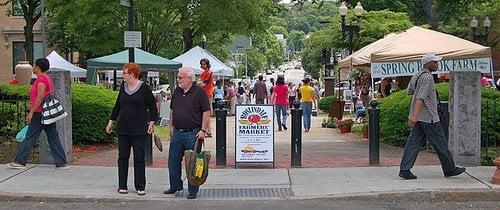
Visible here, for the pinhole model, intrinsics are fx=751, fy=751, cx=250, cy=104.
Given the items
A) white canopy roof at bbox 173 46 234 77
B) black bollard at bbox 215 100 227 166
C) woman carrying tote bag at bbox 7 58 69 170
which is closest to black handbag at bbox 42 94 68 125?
woman carrying tote bag at bbox 7 58 69 170

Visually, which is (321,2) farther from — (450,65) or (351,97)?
(450,65)

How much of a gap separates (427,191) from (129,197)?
3.66 m

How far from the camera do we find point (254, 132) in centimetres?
1155

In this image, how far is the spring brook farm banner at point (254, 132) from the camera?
11531 mm

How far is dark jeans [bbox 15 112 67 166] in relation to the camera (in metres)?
11.0

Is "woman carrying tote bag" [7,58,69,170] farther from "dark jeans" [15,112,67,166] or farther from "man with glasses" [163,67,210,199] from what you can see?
"man with glasses" [163,67,210,199]

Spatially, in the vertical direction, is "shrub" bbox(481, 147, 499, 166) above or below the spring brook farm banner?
below

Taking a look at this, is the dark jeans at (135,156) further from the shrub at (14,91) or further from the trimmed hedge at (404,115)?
the trimmed hedge at (404,115)

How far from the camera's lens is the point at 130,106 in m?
9.15

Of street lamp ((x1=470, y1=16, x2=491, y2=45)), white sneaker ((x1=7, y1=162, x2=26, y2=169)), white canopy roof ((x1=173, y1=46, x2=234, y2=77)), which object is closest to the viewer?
white sneaker ((x1=7, y1=162, x2=26, y2=169))

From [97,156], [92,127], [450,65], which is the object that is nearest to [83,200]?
[97,156]

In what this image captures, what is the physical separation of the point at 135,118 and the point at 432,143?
3.92 meters

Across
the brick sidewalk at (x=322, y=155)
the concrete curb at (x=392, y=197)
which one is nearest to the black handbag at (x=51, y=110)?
the brick sidewalk at (x=322, y=155)

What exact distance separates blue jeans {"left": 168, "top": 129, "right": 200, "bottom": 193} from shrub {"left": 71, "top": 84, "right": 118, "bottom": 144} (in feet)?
17.4
